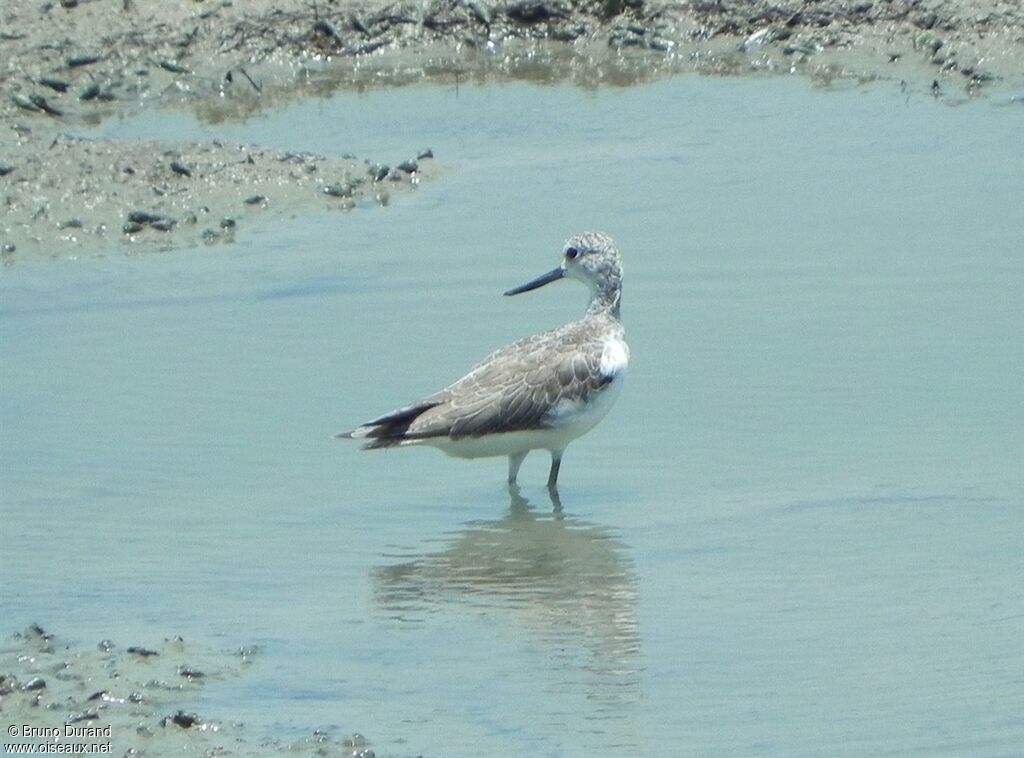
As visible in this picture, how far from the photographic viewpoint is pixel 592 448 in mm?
9641

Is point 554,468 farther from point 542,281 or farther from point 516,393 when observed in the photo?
point 542,281

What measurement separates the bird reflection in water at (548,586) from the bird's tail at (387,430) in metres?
0.54

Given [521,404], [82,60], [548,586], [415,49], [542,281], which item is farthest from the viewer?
[415,49]

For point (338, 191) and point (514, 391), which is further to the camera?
point (338, 191)

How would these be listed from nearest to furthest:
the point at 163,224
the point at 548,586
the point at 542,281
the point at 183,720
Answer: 1. the point at 183,720
2. the point at 548,586
3. the point at 542,281
4. the point at 163,224

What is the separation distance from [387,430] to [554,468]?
826 millimetres

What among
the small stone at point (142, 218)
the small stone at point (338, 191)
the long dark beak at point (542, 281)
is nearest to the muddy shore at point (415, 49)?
the small stone at point (338, 191)

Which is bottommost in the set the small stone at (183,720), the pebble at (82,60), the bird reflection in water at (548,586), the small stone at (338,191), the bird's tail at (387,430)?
the bird reflection in water at (548,586)

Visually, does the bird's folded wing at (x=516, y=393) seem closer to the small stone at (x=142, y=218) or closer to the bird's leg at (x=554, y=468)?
the bird's leg at (x=554, y=468)

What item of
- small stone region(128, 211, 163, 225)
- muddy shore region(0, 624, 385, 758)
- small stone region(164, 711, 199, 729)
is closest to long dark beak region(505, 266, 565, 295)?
small stone region(128, 211, 163, 225)

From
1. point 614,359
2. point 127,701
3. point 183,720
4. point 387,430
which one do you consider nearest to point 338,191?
point 614,359

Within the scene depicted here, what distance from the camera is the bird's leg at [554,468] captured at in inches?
364

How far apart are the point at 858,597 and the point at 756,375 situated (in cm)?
247

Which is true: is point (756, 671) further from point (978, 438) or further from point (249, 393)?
point (249, 393)
